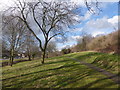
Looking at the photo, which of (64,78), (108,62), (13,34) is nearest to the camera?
(64,78)

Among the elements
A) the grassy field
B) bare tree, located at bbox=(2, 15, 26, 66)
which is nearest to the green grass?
the grassy field

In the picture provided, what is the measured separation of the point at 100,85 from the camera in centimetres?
411

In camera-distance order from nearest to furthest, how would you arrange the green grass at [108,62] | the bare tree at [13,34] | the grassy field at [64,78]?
the grassy field at [64,78], the green grass at [108,62], the bare tree at [13,34]

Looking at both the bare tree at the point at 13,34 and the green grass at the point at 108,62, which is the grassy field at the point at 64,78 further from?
the bare tree at the point at 13,34

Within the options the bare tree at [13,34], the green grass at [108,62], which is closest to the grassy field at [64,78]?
the green grass at [108,62]

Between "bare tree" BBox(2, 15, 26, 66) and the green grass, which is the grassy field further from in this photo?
"bare tree" BBox(2, 15, 26, 66)

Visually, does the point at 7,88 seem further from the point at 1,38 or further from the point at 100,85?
the point at 1,38

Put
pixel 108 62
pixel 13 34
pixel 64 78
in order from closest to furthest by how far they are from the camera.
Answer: pixel 64 78 < pixel 108 62 < pixel 13 34

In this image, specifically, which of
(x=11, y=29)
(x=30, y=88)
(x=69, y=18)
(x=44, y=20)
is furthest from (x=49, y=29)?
(x=30, y=88)

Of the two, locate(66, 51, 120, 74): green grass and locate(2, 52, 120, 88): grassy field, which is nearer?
locate(2, 52, 120, 88): grassy field

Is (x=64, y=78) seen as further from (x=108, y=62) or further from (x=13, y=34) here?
(x=13, y=34)

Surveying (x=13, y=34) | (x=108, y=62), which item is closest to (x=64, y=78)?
(x=108, y=62)

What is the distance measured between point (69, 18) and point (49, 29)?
153 inches

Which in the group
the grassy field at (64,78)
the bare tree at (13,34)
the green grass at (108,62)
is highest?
the bare tree at (13,34)
